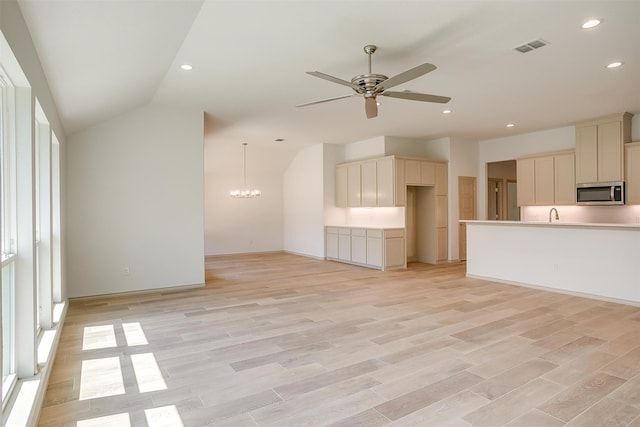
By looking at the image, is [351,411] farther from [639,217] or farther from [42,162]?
[639,217]

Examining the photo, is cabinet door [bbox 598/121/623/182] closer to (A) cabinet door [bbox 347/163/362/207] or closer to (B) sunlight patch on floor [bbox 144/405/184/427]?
(A) cabinet door [bbox 347/163/362/207]

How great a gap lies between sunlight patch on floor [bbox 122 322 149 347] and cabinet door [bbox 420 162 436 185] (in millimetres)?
A: 6517

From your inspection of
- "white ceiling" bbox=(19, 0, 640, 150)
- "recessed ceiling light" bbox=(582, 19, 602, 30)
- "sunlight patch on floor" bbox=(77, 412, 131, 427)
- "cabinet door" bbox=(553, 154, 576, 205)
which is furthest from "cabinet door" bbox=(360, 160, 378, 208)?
"sunlight patch on floor" bbox=(77, 412, 131, 427)

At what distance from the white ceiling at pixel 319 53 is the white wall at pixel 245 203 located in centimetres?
395

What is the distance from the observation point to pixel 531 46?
3836mm

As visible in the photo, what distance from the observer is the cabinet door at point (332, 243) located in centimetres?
920

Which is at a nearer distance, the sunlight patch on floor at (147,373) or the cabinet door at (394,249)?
the sunlight patch on floor at (147,373)

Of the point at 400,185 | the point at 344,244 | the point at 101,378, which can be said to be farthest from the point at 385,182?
the point at 101,378

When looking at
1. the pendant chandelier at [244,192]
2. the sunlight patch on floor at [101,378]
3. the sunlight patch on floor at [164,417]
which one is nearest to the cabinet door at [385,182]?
the pendant chandelier at [244,192]

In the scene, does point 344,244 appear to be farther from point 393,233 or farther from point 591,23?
point 591,23

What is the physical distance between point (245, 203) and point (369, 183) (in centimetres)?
408

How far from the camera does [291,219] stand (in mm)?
11062

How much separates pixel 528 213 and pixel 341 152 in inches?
185

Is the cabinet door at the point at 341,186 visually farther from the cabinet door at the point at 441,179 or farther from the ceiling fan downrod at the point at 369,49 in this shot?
the ceiling fan downrod at the point at 369,49
